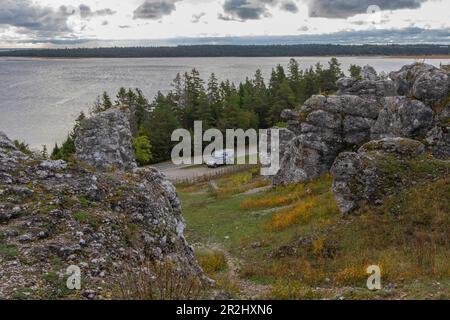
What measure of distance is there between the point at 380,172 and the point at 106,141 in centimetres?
1357

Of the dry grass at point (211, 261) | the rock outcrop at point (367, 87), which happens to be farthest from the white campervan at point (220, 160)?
the dry grass at point (211, 261)

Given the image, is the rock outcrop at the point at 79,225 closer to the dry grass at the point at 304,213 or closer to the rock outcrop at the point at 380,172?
the rock outcrop at the point at 380,172

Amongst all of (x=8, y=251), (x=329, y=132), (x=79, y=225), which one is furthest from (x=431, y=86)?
(x=8, y=251)

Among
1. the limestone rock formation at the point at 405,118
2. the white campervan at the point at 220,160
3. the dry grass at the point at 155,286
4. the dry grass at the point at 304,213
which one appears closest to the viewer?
the dry grass at the point at 155,286

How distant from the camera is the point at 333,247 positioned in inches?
661

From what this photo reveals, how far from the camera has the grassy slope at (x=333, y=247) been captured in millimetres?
12125

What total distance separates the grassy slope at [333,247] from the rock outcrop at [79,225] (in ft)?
8.12

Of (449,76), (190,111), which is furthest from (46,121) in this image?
(449,76)

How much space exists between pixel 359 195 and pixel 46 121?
90.6 metres

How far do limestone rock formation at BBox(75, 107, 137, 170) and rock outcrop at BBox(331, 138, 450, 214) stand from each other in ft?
36.3

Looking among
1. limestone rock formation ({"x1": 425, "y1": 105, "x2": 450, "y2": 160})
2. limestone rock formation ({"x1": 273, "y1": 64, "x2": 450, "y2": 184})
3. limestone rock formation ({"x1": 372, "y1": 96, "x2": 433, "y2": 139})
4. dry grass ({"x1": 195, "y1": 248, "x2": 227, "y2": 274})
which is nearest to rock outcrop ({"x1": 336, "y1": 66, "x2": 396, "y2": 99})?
limestone rock formation ({"x1": 273, "y1": 64, "x2": 450, "y2": 184})

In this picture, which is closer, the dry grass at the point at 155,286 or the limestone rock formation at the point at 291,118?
the dry grass at the point at 155,286

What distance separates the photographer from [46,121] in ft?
320

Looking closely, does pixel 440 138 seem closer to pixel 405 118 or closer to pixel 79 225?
pixel 405 118
